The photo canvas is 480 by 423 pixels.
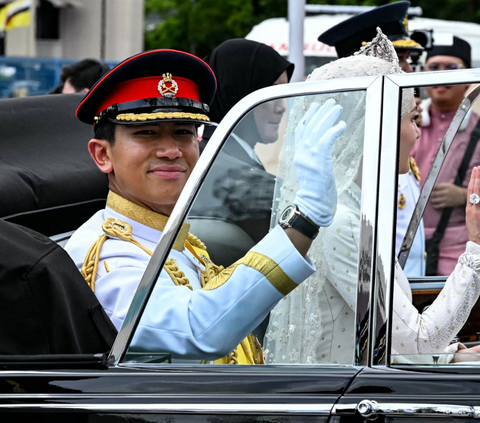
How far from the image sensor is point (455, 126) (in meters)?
2.82

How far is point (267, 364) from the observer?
1720mm

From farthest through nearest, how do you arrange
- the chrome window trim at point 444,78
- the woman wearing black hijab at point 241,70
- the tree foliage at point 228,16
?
the tree foliage at point 228,16 < the woman wearing black hijab at point 241,70 < the chrome window trim at point 444,78

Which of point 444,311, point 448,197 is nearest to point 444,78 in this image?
point 444,311

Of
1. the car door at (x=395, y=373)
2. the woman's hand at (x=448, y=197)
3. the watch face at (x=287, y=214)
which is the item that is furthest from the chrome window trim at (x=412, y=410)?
the woman's hand at (x=448, y=197)

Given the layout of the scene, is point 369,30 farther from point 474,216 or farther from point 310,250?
point 310,250

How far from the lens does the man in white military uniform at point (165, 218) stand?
1668mm

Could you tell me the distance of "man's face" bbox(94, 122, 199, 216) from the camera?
6.80 feet

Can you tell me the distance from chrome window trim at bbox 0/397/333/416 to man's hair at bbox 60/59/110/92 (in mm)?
4258

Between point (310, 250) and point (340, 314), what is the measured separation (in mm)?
143

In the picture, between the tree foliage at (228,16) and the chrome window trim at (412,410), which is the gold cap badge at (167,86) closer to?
the chrome window trim at (412,410)

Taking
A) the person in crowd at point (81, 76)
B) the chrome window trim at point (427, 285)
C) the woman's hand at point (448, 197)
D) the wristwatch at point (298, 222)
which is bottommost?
the woman's hand at point (448, 197)

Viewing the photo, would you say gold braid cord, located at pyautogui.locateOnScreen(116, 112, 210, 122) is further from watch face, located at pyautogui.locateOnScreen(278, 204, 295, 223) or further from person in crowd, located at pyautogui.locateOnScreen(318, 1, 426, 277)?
person in crowd, located at pyautogui.locateOnScreen(318, 1, 426, 277)

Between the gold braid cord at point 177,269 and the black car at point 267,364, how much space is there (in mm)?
49

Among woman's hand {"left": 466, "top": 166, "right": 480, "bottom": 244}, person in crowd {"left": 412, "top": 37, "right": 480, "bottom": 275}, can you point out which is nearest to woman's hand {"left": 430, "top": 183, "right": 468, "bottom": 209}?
person in crowd {"left": 412, "top": 37, "right": 480, "bottom": 275}
